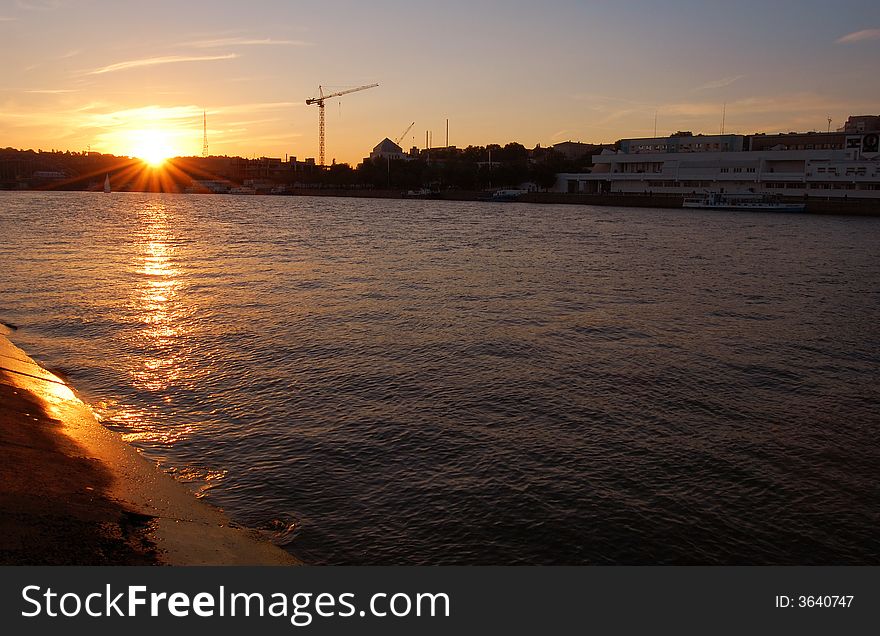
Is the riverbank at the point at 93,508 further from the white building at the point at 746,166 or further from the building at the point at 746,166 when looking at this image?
the white building at the point at 746,166

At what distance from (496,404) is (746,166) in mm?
127690

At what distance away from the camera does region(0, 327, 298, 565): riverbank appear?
8344 millimetres

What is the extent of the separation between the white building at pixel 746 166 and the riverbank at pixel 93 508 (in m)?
126

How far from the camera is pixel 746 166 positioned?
421ft

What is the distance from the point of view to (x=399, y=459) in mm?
13234

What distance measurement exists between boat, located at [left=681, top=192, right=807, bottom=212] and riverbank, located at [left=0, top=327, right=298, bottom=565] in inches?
4748

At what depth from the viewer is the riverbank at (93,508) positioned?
8344mm

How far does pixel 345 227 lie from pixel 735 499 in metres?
73.8

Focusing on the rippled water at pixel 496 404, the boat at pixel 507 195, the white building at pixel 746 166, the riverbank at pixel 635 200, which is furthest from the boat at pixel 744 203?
the rippled water at pixel 496 404
